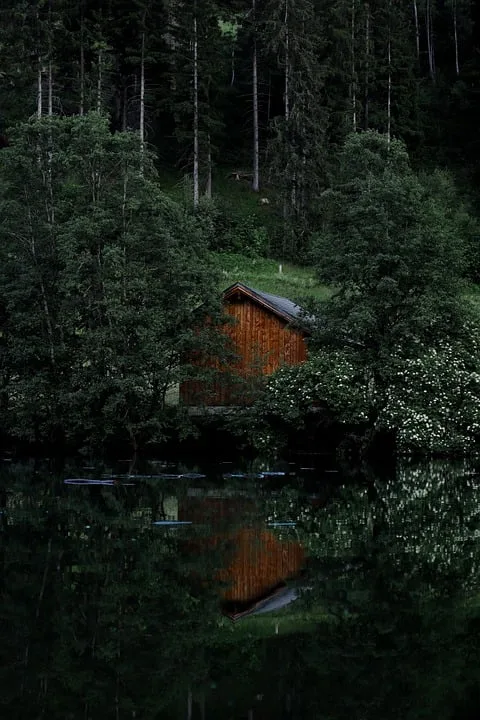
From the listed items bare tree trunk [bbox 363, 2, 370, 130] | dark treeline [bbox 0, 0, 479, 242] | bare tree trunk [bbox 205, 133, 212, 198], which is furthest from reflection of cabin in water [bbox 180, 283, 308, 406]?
bare tree trunk [bbox 363, 2, 370, 130]

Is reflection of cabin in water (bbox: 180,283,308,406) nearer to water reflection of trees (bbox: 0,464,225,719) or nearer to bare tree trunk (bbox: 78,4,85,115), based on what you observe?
water reflection of trees (bbox: 0,464,225,719)

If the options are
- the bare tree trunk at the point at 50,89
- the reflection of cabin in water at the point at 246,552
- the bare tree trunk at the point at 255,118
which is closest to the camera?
the reflection of cabin in water at the point at 246,552

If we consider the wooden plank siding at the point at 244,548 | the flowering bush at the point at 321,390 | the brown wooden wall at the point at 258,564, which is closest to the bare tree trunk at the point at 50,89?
the flowering bush at the point at 321,390

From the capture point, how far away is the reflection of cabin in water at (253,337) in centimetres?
3491

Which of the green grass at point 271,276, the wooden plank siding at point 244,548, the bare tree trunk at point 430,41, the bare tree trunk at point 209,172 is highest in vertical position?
the bare tree trunk at point 430,41

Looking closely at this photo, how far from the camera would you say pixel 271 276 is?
164ft

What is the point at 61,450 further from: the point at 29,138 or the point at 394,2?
the point at 394,2

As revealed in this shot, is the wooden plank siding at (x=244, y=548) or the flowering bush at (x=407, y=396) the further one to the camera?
the flowering bush at (x=407, y=396)

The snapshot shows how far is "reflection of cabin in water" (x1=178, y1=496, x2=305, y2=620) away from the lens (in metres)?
10.9

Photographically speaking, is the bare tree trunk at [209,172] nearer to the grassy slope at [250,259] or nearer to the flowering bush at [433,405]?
the grassy slope at [250,259]

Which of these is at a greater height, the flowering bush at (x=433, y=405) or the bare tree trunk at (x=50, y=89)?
the bare tree trunk at (x=50, y=89)

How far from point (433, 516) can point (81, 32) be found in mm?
46262

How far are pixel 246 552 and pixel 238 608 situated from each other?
3.00 metres

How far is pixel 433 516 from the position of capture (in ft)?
55.2
